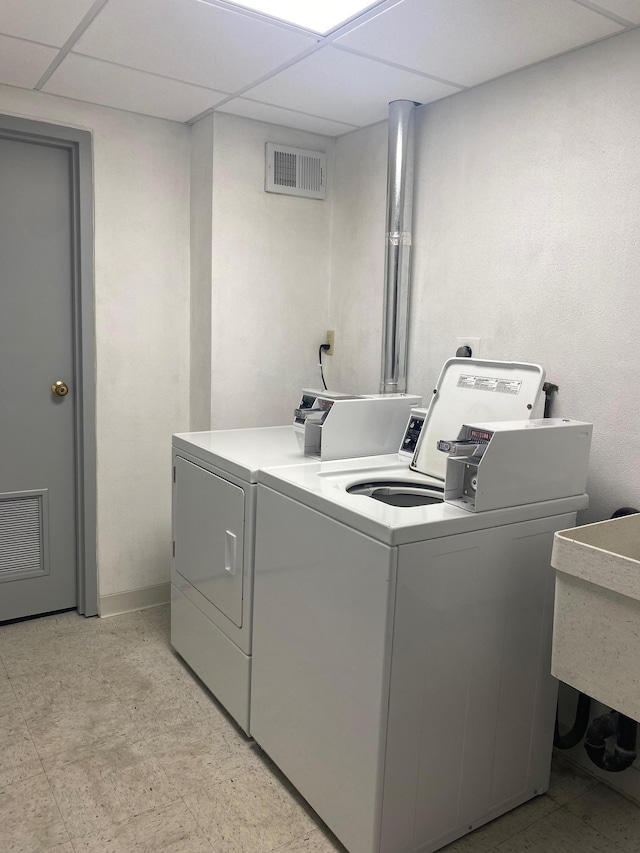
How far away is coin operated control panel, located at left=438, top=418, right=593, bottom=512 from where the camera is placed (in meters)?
1.72

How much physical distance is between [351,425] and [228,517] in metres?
0.55

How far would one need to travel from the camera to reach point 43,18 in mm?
2008

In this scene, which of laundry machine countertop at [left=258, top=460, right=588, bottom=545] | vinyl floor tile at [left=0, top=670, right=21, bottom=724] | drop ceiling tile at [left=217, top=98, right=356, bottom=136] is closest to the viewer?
laundry machine countertop at [left=258, top=460, right=588, bottom=545]

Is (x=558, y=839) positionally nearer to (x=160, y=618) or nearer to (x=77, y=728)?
(x=77, y=728)

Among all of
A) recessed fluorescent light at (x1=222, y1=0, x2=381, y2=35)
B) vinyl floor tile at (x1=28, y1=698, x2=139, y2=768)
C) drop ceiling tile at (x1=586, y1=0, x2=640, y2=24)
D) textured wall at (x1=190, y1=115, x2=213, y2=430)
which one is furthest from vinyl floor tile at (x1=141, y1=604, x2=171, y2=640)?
drop ceiling tile at (x1=586, y1=0, x2=640, y2=24)

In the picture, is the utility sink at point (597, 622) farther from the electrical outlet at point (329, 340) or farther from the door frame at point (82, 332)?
the door frame at point (82, 332)

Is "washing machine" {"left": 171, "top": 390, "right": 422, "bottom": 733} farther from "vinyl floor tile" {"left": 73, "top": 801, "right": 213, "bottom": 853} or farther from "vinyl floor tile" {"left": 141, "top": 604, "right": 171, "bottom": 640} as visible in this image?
"vinyl floor tile" {"left": 73, "top": 801, "right": 213, "bottom": 853}

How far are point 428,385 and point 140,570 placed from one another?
5.49 ft

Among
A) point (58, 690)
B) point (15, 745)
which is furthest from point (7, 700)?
point (15, 745)

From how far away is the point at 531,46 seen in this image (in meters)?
2.06

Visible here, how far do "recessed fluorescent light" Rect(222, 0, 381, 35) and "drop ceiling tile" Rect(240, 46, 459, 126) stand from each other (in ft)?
0.61

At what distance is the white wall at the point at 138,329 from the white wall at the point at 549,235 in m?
1.05

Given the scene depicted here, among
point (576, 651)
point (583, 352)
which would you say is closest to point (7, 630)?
point (576, 651)

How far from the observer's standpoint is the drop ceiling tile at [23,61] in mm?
2229
